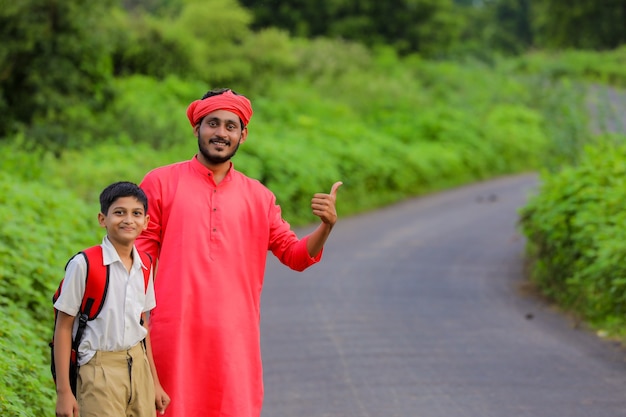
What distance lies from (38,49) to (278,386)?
45.5 ft

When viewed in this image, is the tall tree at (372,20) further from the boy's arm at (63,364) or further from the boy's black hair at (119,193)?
the boy's arm at (63,364)

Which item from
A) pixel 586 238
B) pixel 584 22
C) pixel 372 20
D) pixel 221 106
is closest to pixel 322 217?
pixel 221 106

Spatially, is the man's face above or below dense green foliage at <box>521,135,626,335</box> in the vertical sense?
above

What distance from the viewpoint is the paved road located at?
813 centimetres

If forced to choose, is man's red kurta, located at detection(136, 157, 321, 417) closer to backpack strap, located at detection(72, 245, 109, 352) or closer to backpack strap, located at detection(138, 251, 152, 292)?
A: backpack strap, located at detection(138, 251, 152, 292)

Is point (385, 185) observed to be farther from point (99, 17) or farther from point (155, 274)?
point (155, 274)

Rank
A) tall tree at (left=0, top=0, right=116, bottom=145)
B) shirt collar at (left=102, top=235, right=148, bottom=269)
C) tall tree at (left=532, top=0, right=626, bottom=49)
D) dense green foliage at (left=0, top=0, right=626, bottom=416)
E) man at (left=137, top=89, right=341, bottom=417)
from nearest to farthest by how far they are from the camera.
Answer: shirt collar at (left=102, top=235, right=148, bottom=269) → man at (left=137, top=89, right=341, bottom=417) → dense green foliage at (left=0, top=0, right=626, bottom=416) → tall tree at (left=0, top=0, right=116, bottom=145) → tall tree at (left=532, top=0, right=626, bottom=49)

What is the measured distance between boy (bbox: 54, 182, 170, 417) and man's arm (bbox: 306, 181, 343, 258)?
2.46 ft

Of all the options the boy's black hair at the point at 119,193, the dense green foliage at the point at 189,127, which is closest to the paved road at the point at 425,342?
the dense green foliage at the point at 189,127

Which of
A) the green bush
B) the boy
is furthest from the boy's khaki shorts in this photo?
the green bush

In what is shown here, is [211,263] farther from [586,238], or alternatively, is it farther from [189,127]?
[189,127]

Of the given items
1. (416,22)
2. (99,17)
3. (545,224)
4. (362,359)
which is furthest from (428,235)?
(416,22)

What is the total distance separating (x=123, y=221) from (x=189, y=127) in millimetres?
19932

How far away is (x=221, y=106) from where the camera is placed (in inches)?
196
